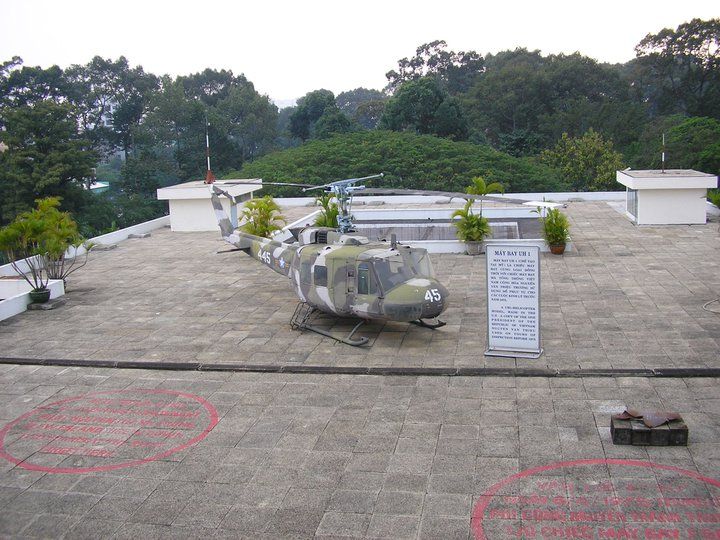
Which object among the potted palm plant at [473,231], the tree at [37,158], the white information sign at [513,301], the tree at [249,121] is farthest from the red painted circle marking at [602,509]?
the tree at [249,121]

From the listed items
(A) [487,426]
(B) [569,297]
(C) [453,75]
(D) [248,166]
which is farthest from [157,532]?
(C) [453,75]

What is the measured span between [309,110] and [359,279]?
47.3m

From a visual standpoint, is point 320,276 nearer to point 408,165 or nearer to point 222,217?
point 222,217

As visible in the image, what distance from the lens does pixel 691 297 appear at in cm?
1554

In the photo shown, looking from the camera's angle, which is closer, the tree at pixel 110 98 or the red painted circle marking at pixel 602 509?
the red painted circle marking at pixel 602 509

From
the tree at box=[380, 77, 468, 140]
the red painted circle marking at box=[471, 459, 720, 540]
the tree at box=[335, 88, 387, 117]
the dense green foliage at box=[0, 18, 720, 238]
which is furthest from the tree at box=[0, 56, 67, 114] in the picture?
the tree at box=[335, 88, 387, 117]

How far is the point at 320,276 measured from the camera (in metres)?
13.9

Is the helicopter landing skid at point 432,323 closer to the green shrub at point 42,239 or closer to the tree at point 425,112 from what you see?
the green shrub at point 42,239

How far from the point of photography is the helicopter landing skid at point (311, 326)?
13.3 m

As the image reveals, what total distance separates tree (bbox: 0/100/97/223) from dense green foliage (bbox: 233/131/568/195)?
32.5ft

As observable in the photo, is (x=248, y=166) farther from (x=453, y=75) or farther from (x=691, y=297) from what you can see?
(x=691, y=297)

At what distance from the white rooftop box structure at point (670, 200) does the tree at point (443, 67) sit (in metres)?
45.8

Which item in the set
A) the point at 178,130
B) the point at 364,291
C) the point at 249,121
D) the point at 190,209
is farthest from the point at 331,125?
the point at 364,291

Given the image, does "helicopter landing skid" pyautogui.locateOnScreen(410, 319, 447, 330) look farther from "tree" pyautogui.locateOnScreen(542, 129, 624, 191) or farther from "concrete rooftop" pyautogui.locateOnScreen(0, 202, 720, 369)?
"tree" pyautogui.locateOnScreen(542, 129, 624, 191)
